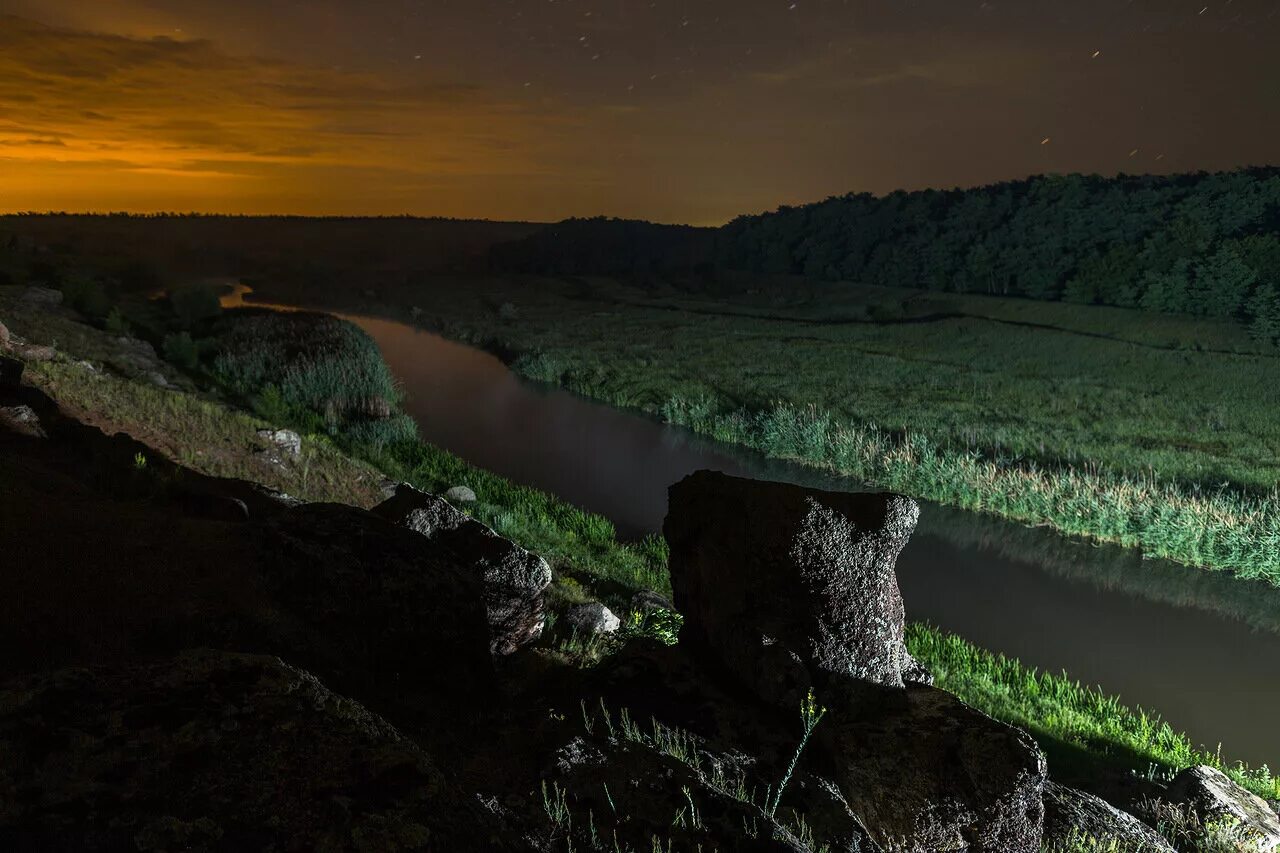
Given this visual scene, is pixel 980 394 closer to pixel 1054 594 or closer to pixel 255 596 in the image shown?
pixel 1054 594

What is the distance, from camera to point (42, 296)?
36062 mm

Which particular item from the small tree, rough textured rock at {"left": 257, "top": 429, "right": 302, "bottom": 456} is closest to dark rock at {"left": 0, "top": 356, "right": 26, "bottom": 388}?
rough textured rock at {"left": 257, "top": 429, "right": 302, "bottom": 456}

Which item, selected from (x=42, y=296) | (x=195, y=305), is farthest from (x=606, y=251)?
(x=42, y=296)

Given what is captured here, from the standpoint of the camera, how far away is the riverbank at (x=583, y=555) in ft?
38.6

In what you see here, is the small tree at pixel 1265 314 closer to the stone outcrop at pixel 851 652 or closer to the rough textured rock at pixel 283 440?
the rough textured rock at pixel 283 440

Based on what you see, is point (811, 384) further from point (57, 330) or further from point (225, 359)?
point (57, 330)

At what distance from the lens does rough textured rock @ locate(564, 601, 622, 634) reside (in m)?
10.3

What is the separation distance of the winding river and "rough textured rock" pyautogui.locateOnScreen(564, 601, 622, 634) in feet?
31.6

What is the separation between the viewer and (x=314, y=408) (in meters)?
30.1

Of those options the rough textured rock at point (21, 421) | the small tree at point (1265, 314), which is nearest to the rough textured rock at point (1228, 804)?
the rough textured rock at point (21, 421)

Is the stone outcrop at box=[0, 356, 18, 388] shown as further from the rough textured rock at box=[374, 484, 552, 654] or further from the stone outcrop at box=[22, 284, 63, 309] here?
the stone outcrop at box=[22, 284, 63, 309]

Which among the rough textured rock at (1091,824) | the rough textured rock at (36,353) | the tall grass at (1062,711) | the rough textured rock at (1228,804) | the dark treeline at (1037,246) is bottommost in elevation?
the tall grass at (1062,711)

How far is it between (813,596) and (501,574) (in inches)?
129

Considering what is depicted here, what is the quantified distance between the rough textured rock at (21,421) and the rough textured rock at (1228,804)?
14392 mm
